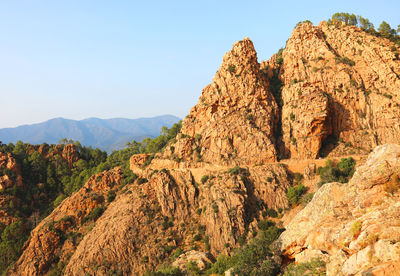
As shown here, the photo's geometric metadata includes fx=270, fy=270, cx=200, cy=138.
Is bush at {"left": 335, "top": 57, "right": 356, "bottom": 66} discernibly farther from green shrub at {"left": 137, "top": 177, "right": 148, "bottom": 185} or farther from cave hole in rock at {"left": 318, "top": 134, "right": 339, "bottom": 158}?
green shrub at {"left": 137, "top": 177, "right": 148, "bottom": 185}

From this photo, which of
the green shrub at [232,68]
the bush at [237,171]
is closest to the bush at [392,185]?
the bush at [237,171]

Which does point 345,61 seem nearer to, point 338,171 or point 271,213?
point 338,171

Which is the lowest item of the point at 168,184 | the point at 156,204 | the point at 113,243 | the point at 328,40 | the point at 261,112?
the point at 113,243

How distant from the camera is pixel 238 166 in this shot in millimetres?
45625

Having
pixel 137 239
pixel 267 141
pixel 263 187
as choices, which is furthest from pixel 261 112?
pixel 137 239

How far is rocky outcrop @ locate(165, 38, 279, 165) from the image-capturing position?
47.1 metres

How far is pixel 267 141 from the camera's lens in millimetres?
46500

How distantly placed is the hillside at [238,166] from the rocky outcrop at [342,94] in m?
0.18

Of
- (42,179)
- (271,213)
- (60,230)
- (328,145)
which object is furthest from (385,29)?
(42,179)

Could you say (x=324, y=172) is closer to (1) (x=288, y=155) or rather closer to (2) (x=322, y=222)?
(1) (x=288, y=155)

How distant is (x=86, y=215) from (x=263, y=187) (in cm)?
3090

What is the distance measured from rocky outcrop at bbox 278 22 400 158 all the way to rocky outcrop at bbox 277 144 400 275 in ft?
90.5

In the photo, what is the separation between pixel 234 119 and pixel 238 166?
9.39 meters

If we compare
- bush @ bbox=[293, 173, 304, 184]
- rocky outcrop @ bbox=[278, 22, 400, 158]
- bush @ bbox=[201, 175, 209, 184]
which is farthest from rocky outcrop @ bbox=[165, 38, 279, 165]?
bush @ bbox=[293, 173, 304, 184]
